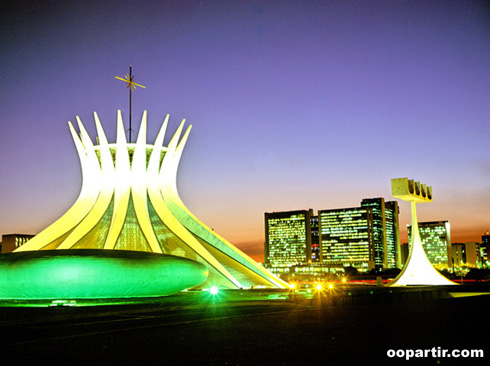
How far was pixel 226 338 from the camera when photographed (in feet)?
22.2

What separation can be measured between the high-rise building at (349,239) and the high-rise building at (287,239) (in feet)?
32.5

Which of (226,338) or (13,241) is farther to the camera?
(13,241)

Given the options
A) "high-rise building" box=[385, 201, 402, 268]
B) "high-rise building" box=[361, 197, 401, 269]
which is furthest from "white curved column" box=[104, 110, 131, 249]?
"high-rise building" box=[385, 201, 402, 268]

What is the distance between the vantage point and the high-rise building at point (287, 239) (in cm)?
16200

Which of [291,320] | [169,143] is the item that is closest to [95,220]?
[169,143]

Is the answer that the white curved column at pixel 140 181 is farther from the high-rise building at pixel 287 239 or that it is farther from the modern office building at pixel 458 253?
the modern office building at pixel 458 253

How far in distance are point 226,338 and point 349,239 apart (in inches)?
5767

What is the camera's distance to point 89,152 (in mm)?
23297

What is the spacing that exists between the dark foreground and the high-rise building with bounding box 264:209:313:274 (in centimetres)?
15244

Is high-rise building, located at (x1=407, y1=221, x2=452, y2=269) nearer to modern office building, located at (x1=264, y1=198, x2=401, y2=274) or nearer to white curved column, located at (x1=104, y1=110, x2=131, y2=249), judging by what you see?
modern office building, located at (x1=264, y1=198, x2=401, y2=274)

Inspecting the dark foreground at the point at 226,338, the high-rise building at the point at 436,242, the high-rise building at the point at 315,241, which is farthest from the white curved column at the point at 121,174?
the high-rise building at the point at 436,242

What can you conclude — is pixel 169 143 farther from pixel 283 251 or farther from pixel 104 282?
pixel 283 251

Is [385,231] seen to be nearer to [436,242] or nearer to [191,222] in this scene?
[436,242]

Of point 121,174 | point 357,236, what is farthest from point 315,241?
point 121,174
